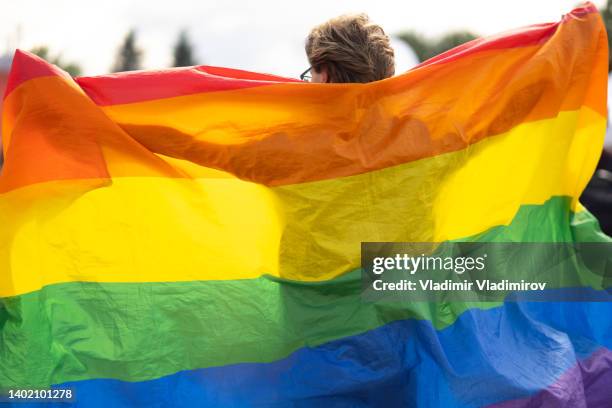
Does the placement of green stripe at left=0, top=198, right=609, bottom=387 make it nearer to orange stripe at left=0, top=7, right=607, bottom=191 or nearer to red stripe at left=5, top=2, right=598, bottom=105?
orange stripe at left=0, top=7, right=607, bottom=191

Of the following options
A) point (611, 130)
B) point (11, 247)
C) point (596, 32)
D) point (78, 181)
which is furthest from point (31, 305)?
point (611, 130)

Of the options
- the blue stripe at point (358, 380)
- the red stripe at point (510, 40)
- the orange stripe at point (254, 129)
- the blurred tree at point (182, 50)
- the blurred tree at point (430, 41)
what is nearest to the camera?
the blue stripe at point (358, 380)

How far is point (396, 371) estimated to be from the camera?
240cm

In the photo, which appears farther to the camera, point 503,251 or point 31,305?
point 503,251

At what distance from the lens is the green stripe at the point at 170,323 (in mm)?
2391

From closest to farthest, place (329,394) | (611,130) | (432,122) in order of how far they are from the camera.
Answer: (329,394)
(432,122)
(611,130)

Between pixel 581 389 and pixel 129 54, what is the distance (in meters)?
43.0

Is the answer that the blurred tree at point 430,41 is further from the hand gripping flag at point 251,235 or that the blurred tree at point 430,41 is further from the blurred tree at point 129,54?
the hand gripping flag at point 251,235

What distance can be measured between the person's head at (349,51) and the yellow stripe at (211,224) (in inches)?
12.6

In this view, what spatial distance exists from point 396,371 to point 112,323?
2.66 feet

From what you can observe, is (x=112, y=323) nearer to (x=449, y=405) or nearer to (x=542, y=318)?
(x=449, y=405)

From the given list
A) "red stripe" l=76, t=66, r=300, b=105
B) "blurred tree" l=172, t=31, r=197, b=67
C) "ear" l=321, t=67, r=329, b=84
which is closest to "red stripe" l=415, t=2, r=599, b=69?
"ear" l=321, t=67, r=329, b=84

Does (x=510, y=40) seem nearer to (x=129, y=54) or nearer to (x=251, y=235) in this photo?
(x=251, y=235)

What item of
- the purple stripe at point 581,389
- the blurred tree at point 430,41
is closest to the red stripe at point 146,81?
the purple stripe at point 581,389
